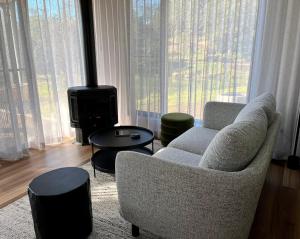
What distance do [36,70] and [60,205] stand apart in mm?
2297

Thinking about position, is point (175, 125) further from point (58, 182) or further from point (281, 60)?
point (58, 182)

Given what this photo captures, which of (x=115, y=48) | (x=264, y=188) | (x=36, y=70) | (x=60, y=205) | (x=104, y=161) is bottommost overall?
(x=264, y=188)

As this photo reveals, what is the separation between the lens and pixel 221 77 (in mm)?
3078

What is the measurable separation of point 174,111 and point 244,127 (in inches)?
89.1

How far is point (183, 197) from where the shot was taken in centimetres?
138

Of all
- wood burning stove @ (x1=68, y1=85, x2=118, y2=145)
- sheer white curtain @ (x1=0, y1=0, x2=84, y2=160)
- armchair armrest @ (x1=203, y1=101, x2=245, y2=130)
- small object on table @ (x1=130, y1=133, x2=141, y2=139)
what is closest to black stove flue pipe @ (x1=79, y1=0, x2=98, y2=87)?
wood burning stove @ (x1=68, y1=85, x2=118, y2=145)

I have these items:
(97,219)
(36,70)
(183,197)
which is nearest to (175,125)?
(97,219)

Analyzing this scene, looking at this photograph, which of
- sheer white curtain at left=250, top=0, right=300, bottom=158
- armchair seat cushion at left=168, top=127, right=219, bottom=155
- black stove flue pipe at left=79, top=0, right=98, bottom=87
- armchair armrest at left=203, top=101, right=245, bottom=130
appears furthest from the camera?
black stove flue pipe at left=79, top=0, right=98, bottom=87

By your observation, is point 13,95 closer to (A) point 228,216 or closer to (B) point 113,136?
(B) point 113,136

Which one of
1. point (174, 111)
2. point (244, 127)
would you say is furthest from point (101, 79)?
point (244, 127)

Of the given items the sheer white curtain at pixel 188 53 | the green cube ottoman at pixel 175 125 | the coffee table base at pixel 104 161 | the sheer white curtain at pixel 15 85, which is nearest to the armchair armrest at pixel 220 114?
the green cube ottoman at pixel 175 125

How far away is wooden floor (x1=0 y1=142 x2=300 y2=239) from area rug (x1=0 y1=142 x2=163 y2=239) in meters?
0.20

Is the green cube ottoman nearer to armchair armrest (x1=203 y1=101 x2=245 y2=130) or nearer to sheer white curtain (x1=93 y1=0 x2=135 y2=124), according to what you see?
armchair armrest (x1=203 y1=101 x2=245 y2=130)

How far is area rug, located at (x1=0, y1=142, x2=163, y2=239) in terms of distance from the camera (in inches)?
72.7
